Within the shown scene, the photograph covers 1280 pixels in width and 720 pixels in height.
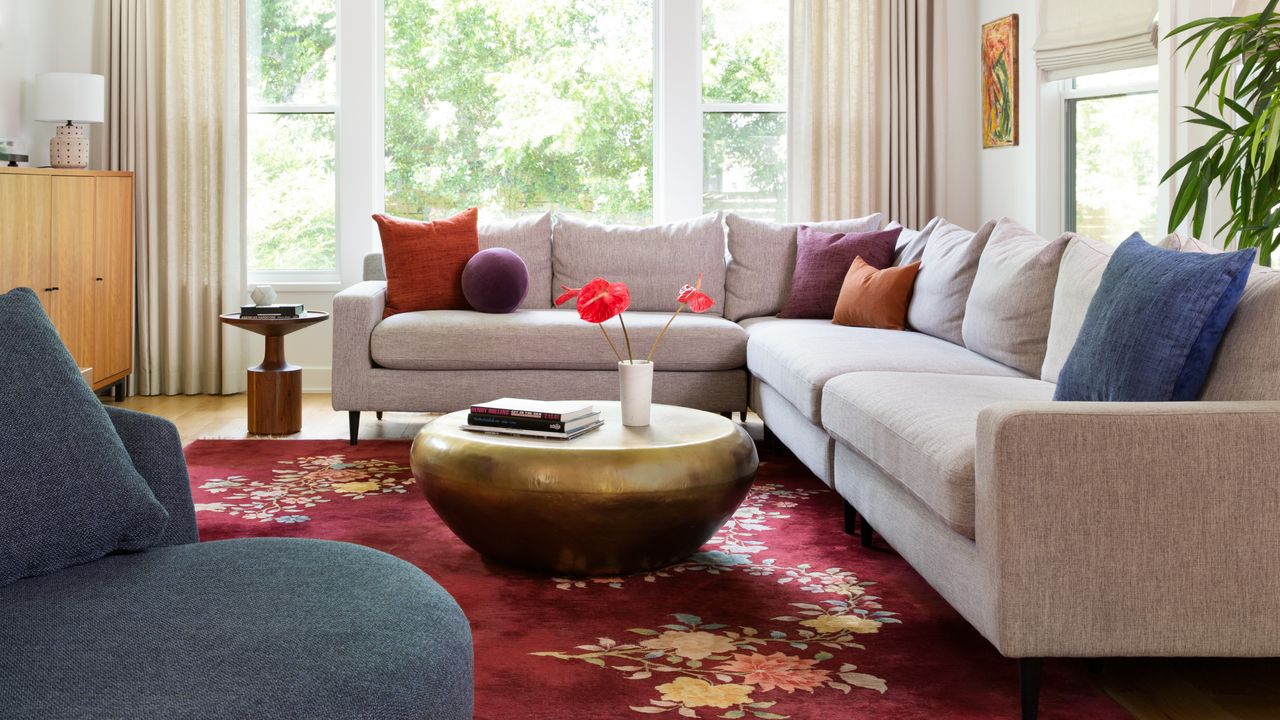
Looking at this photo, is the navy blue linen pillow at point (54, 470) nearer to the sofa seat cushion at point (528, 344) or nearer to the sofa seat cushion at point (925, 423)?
the sofa seat cushion at point (925, 423)

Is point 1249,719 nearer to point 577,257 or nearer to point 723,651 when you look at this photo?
point 723,651

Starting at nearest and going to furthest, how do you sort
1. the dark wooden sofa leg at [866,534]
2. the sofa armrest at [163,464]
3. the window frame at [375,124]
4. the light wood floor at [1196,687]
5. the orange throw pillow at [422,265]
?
the sofa armrest at [163,464], the light wood floor at [1196,687], the dark wooden sofa leg at [866,534], the orange throw pillow at [422,265], the window frame at [375,124]

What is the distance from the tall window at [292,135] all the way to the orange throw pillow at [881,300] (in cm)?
306

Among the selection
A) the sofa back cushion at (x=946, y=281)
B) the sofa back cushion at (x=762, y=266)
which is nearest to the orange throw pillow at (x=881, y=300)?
the sofa back cushion at (x=946, y=281)

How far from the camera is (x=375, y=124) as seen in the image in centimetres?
628

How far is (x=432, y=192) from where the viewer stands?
21.0 feet

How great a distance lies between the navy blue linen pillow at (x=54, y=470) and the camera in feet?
5.13

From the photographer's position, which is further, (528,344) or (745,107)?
(745,107)

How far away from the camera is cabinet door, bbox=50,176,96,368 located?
16.7ft

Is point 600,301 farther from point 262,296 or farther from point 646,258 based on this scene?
point 262,296

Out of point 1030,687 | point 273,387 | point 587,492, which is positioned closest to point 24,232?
point 273,387

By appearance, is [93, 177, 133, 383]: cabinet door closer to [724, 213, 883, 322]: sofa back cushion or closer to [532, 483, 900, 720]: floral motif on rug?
[724, 213, 883, 322]: sofa back cushion

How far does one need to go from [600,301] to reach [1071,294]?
50.2 inches

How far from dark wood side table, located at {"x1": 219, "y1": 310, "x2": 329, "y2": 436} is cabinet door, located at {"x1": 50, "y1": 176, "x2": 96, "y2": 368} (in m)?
0.82
